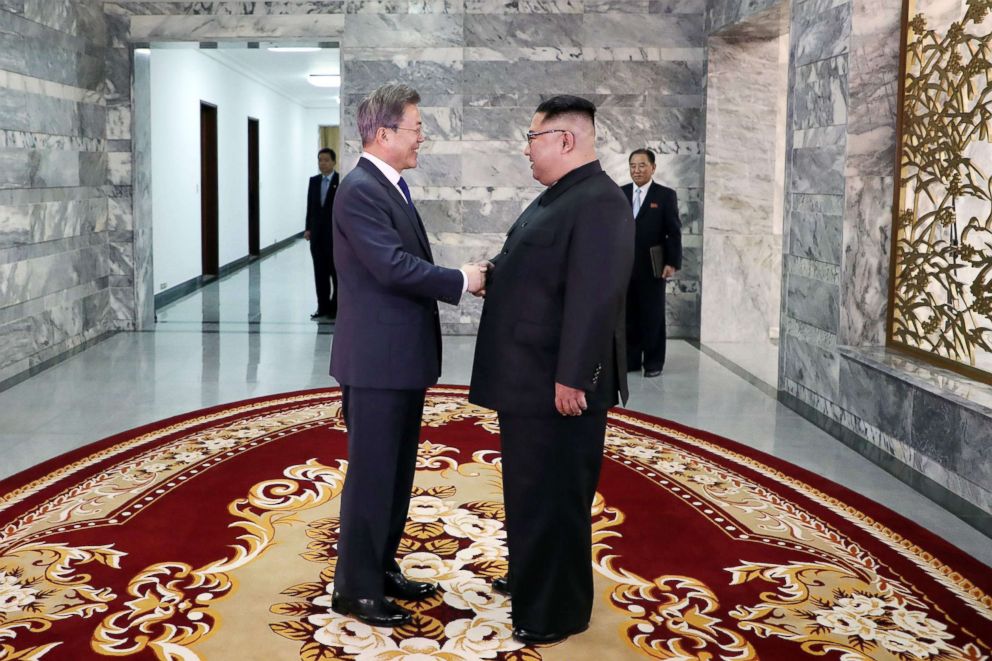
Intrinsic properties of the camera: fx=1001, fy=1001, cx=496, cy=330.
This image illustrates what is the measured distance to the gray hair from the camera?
3262 mm

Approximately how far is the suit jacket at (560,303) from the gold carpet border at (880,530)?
1.53 m

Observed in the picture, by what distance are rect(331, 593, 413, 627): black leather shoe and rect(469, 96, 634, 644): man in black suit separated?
0.40 metres

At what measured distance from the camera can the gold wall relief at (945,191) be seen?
5.09 m

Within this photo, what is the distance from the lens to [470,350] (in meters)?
9.02

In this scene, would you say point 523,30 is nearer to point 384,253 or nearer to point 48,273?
point 48,273

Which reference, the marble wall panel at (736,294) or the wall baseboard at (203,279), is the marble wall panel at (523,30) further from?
the wall baseboard at (203,279)

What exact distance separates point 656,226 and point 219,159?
9280mm

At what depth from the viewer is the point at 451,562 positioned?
395 centimetres

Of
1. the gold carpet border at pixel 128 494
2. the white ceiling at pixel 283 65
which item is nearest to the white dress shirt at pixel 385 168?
the gold carpet border at pixel 128 494

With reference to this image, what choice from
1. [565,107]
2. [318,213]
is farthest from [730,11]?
[565,107]

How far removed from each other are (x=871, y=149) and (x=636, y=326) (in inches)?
97.7

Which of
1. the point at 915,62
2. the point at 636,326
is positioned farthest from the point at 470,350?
the point at 915,62

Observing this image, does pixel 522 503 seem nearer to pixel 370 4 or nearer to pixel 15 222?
pixel 15 222

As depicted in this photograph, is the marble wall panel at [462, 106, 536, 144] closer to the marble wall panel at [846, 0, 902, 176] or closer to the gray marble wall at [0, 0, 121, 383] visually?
the gray marble wall at [0, 0, 121, 383]
